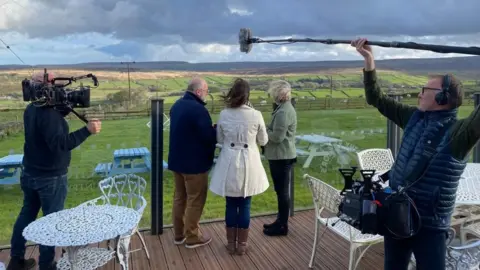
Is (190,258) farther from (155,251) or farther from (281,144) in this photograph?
(281,144)

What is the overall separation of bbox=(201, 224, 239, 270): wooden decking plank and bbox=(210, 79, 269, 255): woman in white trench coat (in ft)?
0.88

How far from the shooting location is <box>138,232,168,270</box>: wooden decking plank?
324 cm

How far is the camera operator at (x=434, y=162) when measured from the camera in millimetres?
1761

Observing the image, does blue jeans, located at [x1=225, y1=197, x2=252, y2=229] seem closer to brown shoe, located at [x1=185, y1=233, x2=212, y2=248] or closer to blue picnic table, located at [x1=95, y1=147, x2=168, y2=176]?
brown shoe, located at [x1=185, y1=233, x2=212, y2=248]

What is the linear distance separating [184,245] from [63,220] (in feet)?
4.35

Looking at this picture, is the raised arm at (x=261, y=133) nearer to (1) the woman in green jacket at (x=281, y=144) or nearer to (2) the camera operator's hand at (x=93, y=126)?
(1) the woman in green jacket at (x=281, y=144)

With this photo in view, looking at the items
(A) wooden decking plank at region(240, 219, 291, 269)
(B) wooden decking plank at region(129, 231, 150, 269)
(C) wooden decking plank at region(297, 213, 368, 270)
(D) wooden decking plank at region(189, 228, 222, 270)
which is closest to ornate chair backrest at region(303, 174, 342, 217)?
(C) wooden decking plank at region(297, 213, 368, 270)

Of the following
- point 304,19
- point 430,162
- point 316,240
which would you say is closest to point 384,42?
point 430,162

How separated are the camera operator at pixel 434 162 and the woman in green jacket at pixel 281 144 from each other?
5.17ft

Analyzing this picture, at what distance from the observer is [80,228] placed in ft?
7.70

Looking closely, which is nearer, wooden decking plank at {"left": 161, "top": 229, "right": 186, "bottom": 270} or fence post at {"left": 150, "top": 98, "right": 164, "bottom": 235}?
wooden decking plank at {"left": 161, "top": 229, "right": 186, "bottom": 270}

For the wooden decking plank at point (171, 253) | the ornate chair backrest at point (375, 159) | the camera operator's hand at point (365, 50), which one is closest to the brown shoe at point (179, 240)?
the wooden decking plank at point (171, 253)

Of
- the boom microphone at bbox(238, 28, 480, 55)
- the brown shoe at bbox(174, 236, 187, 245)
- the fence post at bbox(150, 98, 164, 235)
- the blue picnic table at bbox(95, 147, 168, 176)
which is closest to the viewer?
the boom microphone at bbox(238, 28, 480, 55)

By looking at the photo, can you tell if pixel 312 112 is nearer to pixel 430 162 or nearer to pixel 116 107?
pixel 116 107
